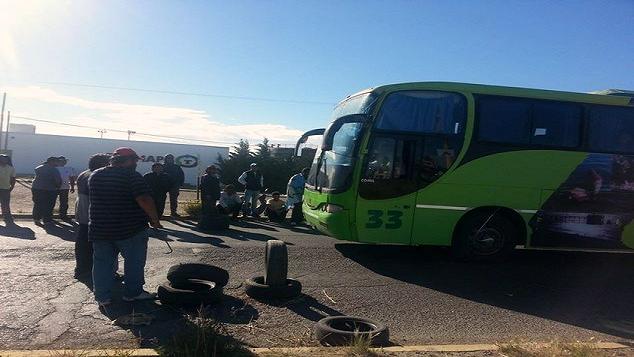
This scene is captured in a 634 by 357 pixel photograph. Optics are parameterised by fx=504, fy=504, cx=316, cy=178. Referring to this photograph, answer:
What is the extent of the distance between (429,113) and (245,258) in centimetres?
411

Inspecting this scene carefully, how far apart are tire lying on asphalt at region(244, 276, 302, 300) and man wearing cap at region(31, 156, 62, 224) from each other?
316 inches

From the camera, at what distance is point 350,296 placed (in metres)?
6.78

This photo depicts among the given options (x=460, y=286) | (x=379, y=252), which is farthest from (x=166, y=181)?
(x=460, y=286)

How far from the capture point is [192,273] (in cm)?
637

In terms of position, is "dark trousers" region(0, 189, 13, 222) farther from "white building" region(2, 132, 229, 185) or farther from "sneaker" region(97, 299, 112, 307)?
"white building" region(2, 132, 229, 185)

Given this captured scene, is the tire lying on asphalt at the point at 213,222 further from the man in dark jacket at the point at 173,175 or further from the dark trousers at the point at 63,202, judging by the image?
the dark trousers at the point at 63,202

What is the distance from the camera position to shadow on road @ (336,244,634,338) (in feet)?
21.2

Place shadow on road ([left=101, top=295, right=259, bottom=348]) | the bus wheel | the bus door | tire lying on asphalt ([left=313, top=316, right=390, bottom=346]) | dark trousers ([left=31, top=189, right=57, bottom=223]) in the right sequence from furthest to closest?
dark trousers ([left=31, top=189, right=57, bottom=223]) → the bus wheel → the bus door → shadow on road ([left=101, top=295, right=259, bottom=348]) → tire lying on asphalt ([left=313, top=316, right=390, bottom=346])

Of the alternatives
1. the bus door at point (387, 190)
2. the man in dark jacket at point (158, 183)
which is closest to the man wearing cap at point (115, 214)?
the bus door at point (387, 190)

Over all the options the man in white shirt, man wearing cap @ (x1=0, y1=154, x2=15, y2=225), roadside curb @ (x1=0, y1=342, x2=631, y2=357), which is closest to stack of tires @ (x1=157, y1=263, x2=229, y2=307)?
roadside curb @ (x1=0, y1=342, x2=631, y2=357)

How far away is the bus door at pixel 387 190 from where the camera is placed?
8539 mm

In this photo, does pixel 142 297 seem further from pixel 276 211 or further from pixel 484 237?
pixel 276 211

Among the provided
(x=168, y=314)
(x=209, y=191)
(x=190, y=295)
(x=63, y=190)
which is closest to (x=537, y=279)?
(x=190, y=295)

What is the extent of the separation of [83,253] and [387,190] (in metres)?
4.81
